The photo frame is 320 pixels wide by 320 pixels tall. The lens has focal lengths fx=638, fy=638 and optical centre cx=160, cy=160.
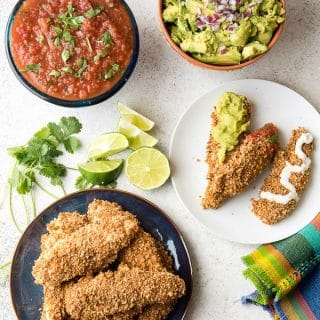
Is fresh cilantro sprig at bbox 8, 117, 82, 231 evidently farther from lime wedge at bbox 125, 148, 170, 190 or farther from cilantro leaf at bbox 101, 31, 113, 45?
cilantro leaf at bbox 101, 31, 113, 45

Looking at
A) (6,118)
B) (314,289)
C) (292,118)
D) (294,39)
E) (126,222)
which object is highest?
(294,39)

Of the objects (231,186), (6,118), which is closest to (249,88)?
(231,186)

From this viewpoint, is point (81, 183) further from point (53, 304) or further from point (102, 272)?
point (53, 304)

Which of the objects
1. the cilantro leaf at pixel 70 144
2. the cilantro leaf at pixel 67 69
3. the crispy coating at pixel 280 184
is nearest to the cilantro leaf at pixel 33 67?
the cilantro leaf at pixel 67 69

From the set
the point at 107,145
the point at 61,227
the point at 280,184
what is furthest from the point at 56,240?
the point at 280,184

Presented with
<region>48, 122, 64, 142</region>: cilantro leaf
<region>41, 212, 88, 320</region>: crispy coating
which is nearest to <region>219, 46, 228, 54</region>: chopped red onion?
<region>48, 122, 64, 142</region>: cilantro leaf

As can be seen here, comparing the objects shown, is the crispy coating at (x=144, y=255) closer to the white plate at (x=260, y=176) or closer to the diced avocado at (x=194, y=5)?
the white plate at (x=260, y=176)

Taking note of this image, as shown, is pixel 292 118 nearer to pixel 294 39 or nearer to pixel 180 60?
pixel 294 39
